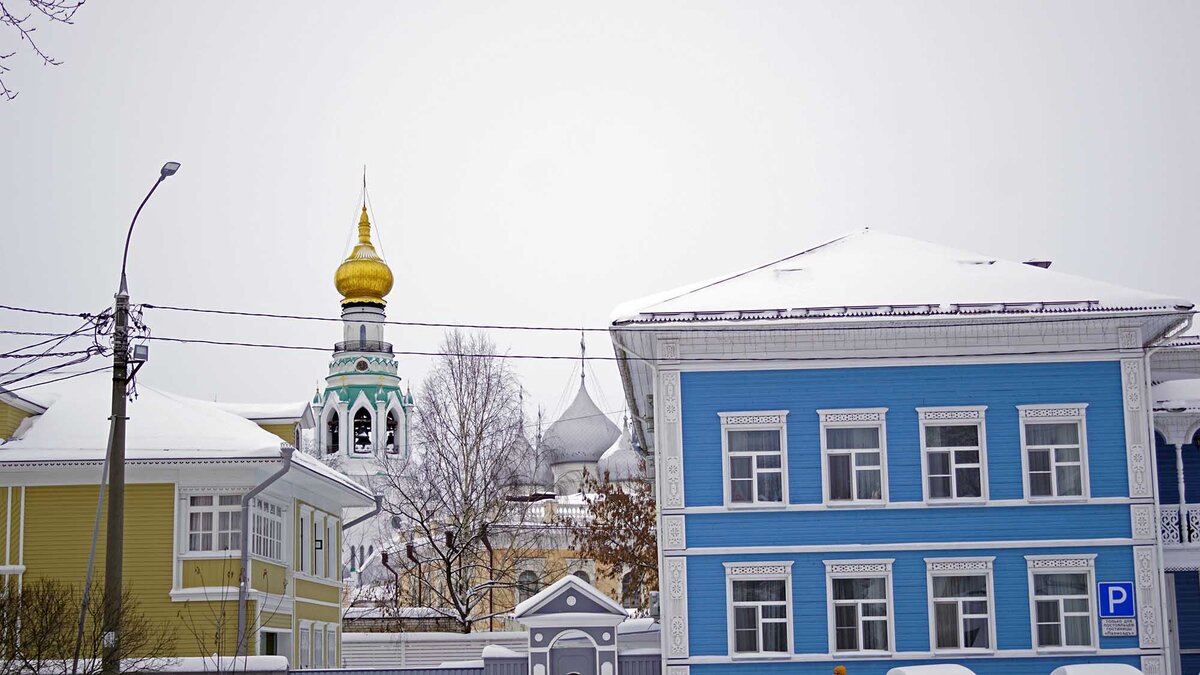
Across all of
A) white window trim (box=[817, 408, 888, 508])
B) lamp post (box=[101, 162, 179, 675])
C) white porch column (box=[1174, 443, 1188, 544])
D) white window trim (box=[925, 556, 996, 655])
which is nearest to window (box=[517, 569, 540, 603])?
white window trim (box=[817, 408, 888, 508])

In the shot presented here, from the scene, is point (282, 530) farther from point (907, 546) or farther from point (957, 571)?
point (957, 571)

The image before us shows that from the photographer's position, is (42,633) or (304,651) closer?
(42,633)

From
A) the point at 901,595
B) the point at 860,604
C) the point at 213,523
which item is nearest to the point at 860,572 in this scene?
the point at 860,604

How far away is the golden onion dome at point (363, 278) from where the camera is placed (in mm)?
80250

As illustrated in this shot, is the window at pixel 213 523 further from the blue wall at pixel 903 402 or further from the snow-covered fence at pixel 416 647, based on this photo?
the snow-covered fence at pixel 416 647

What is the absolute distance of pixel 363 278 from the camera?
264 feet

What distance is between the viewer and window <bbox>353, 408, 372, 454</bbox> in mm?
85250

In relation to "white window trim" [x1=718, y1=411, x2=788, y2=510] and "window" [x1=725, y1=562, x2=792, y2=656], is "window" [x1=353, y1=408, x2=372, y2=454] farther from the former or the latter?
"window" [x1=725, y1=562, x2=792, y2=656]

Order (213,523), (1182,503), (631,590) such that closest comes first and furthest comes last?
(1182,503), (213,523), (631,590)

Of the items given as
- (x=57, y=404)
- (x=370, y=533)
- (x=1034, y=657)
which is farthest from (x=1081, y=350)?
(x=370, y=533)

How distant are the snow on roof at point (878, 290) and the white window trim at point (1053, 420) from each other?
1.98 metres

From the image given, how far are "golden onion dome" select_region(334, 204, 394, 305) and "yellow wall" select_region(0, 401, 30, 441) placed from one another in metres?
49.2

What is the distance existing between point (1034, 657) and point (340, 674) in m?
12.7

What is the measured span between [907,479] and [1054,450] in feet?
9.06
